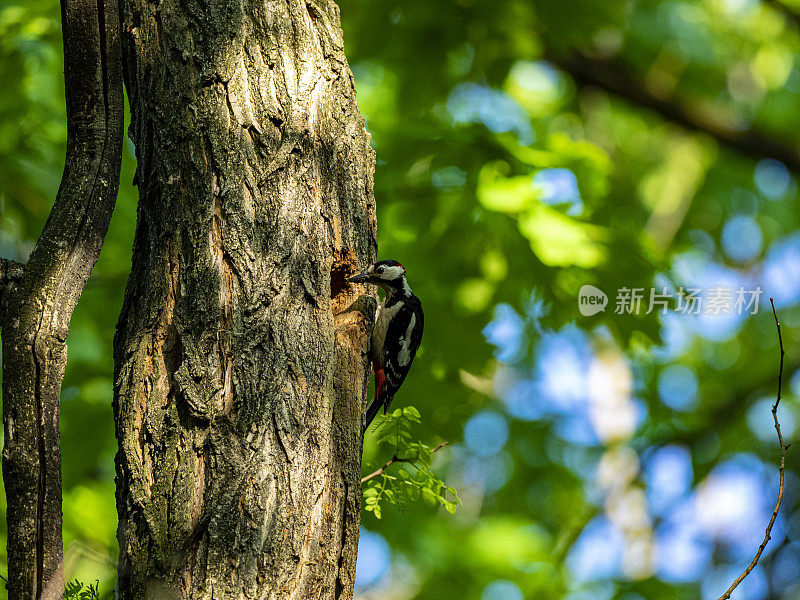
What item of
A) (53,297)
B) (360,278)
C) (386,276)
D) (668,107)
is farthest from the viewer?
(668,107)

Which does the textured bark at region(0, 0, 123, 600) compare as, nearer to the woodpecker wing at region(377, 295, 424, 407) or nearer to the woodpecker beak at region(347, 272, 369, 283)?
the woodpecker beak at region(347, 272, 369, 283)

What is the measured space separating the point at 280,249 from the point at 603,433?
676 centimetres

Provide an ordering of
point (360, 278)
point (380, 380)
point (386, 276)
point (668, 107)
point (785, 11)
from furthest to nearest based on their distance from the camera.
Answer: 1. point (668, 107)
2. point (785, 11)
3. point (380, 380)
4. point (386, 276)
5. point (360, 278)

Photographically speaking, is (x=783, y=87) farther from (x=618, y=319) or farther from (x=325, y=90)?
(x=325, y=90)

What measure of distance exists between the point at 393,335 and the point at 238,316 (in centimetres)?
169

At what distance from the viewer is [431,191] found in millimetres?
4449

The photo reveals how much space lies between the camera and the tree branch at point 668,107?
621 centimetres

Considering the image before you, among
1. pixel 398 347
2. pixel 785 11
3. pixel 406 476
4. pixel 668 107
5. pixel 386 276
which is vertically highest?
pixel 785 11

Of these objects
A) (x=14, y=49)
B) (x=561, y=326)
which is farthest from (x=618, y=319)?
(x=14, y=49)

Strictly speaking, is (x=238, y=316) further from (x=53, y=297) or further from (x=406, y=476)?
(x=406, y=476)

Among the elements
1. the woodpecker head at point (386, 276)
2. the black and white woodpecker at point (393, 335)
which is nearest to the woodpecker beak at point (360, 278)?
the woodpecker head at point (386, 276)

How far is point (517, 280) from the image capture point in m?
4.44

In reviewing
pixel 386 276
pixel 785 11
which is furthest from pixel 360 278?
pixel 785 11

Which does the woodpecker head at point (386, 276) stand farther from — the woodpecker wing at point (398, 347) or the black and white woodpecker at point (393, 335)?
the woodpecker wing at point (398, 347)
